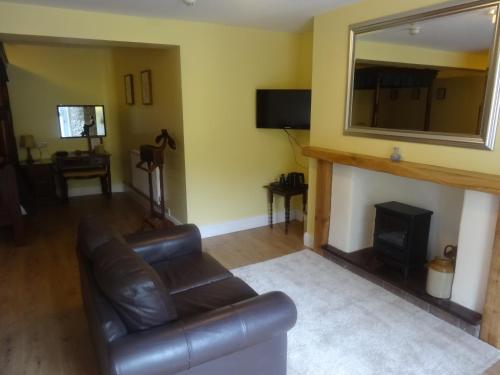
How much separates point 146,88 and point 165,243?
9.15ft

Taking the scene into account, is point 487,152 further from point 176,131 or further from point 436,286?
point 176,131

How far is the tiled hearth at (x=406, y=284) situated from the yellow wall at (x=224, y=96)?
1.32 meters

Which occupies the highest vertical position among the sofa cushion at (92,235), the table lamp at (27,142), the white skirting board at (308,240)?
the table lamp at (27,142)

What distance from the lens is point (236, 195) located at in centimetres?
427

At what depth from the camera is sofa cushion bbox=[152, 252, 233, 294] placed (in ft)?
7.11

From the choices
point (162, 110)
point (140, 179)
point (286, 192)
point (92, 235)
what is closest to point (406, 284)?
point (286, 192)

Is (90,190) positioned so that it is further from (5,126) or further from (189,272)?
(189,272)

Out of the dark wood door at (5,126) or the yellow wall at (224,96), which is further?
the dark wood door at (5,126)

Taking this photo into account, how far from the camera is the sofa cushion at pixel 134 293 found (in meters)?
1.43

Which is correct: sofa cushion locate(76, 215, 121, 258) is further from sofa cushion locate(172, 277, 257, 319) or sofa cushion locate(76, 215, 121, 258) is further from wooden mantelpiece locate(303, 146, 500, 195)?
wooden mantelpiece locate(303, 146, 500, 195)

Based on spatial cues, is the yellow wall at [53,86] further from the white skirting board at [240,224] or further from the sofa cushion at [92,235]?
the sofa cushion at [92,235]

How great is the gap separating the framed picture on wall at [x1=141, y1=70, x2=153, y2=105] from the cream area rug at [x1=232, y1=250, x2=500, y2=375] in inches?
106

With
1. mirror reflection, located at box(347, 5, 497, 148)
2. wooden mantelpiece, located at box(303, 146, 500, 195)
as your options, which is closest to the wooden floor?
wooden mantelpiece, located at box(303, 146, 500, 195)

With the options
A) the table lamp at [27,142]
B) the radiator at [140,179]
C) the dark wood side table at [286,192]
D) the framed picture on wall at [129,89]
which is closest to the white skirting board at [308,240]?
the dark wood side table at [286,192]
